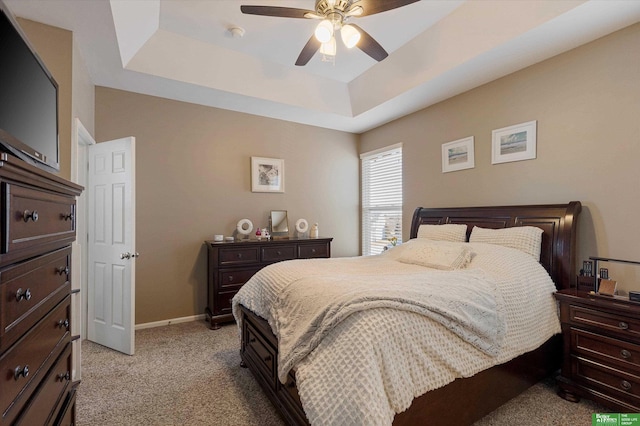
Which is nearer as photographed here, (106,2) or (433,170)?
(106,2)

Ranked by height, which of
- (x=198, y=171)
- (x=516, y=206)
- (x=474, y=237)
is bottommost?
(x=474, y=237)

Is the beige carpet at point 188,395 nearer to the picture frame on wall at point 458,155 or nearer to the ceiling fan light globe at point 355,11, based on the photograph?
the picture frame on wall at point 458,155

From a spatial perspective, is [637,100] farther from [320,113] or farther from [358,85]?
[320,113]

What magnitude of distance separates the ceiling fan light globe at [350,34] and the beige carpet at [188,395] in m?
2.75

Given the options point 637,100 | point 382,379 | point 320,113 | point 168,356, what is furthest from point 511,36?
point 168,356

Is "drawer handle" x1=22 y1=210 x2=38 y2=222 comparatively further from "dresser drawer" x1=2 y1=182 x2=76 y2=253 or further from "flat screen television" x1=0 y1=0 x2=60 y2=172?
"flat screen television" x1=0 y1=0 x2=60 y2=172

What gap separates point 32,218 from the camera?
937 millimetres

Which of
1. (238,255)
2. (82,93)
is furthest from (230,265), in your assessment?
(82,93)

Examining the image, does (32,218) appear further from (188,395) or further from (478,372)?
(478,372)

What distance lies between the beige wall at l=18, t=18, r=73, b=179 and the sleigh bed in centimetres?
184

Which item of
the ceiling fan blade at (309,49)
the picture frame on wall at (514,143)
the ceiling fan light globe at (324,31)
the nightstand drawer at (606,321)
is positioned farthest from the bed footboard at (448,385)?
the ceiling fan blade at (309,49)

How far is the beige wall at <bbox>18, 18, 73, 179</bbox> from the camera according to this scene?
233 centimetres

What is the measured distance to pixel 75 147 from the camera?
254 centimetres

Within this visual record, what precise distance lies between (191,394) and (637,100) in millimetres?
4034
